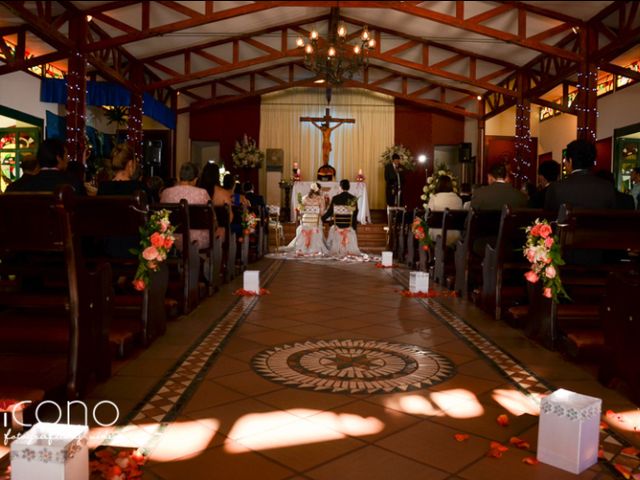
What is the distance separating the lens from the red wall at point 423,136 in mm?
16016

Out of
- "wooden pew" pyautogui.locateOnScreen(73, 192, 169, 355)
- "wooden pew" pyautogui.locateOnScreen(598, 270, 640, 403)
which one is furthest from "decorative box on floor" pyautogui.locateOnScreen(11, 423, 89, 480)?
"wooden pew" pyautogui.locateOnScreen(598, 270, 640, 403)

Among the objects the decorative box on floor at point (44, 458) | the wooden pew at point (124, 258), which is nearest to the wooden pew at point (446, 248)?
the wooden pew at point (124, 258)

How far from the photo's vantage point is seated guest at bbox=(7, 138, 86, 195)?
3352 mm

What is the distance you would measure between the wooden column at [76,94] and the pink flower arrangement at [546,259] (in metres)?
6.86

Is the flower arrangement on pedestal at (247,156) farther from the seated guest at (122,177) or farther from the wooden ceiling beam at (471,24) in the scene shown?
the seated guest at (122,177)

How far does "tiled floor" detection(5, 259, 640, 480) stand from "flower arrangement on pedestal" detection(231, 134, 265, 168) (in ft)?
37.3

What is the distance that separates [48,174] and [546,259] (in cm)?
282

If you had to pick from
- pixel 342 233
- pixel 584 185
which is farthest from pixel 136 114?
pixel 584 185

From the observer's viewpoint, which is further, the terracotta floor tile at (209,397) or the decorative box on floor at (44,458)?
the terracotta floor tile at (209,397)

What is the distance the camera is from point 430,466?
6.24 ft

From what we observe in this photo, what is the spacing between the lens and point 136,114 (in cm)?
1159

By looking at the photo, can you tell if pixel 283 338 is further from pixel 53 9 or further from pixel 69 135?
pixel 53 9

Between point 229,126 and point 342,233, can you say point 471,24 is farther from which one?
point 229,126

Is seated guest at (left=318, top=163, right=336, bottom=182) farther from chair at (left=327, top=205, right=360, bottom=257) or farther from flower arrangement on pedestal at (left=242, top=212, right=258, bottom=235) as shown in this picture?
flower arrangement on pedestal at (left=242, top=212, right=258, bottom=235)
